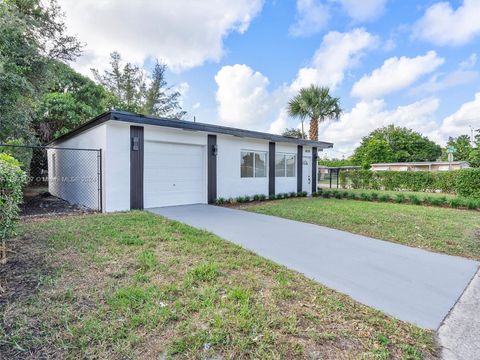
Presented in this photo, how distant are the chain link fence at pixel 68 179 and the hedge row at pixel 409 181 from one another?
14.6m

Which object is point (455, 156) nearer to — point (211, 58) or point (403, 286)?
point (211, 58)

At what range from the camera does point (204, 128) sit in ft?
27.8

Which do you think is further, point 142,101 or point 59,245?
point 142,101

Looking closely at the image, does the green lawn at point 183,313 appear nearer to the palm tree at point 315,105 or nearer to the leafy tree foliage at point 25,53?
the leafy tree foliage at point 25,53

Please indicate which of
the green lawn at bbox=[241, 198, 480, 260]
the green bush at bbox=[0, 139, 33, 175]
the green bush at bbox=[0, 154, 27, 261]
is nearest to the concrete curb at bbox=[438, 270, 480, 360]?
the green lawn at bbox=[241, 198, 480, 260]

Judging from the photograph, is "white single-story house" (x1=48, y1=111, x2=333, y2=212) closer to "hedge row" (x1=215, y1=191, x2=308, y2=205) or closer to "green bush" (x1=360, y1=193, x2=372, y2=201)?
"hedge row" (x1=215, y1=191, x2=308, y2=205)

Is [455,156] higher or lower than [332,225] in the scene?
higher

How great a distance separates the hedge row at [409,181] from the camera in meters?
11.5

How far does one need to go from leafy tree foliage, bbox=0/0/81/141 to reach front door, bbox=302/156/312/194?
1108cm

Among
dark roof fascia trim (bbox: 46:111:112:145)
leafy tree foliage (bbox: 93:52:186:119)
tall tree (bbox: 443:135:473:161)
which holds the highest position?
leafy tree foliage (bbox: 93:52:186:119)

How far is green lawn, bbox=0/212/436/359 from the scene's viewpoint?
1906mm

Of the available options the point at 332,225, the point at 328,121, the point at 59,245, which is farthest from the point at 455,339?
the point at 328,121

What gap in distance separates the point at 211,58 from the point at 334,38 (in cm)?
571

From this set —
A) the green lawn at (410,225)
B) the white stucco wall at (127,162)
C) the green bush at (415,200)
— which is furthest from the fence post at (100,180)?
the green bush at (415,200)
